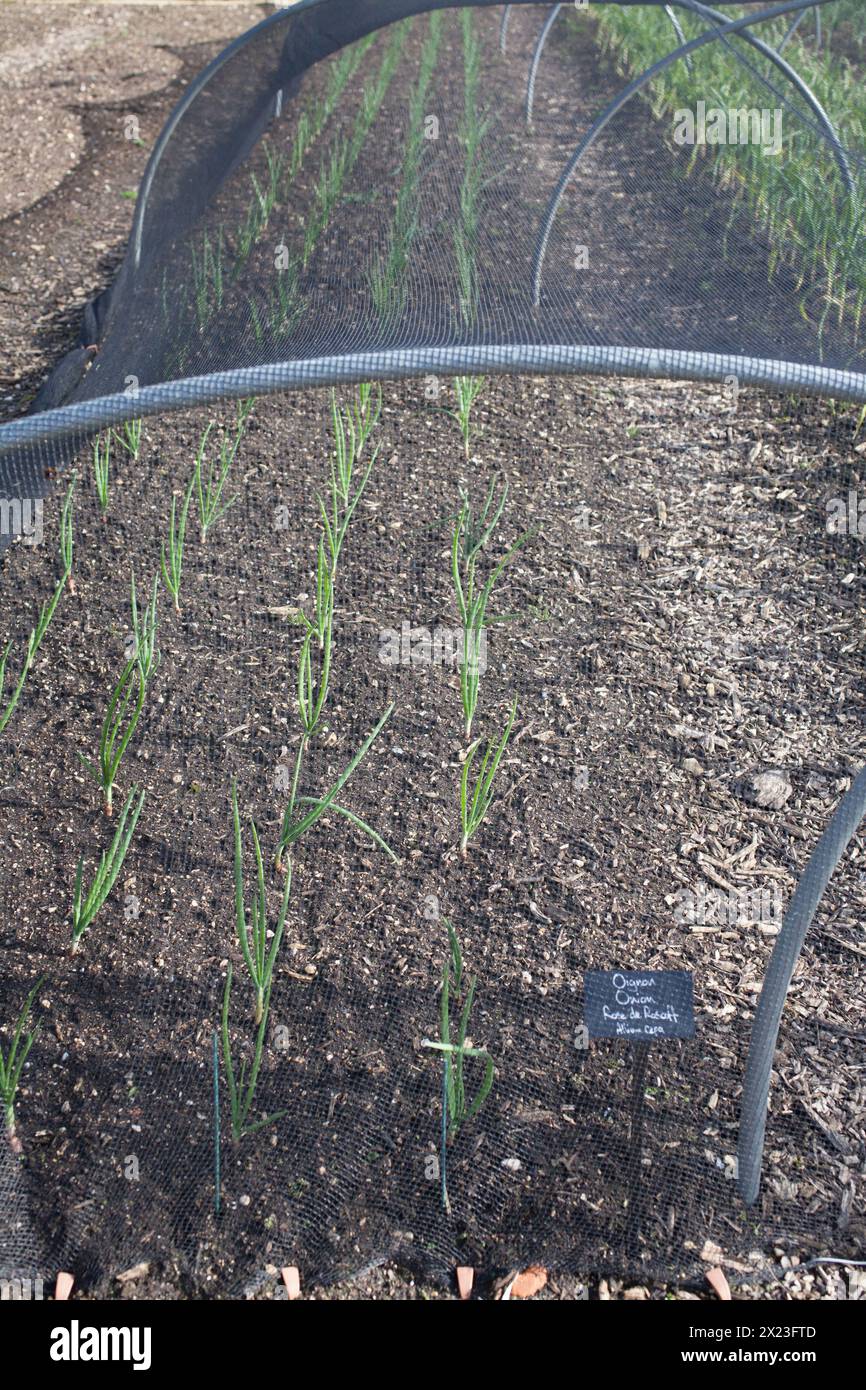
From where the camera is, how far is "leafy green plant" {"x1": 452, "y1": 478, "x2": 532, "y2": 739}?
2.18 m

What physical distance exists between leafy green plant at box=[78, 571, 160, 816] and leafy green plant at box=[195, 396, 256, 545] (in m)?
0.29

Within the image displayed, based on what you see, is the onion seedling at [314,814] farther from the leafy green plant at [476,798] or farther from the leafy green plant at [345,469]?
the leafy green plant at [345,469]

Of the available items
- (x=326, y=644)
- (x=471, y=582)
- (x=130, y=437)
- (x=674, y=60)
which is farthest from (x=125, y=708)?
(x=674, y=60)

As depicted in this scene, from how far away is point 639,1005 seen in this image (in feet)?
6.00

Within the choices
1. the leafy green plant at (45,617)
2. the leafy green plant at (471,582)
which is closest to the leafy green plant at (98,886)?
the leafy green plant at (45,617)

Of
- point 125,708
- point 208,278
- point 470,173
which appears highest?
point 470,173

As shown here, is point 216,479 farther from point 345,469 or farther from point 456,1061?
point 456,1061

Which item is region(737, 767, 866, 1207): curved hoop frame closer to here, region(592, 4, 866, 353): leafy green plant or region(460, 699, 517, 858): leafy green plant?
region(460, 699, 517, 858): leafy green plant

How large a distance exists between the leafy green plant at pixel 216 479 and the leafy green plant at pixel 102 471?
22 centimetres

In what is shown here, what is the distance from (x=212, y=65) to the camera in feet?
12.0

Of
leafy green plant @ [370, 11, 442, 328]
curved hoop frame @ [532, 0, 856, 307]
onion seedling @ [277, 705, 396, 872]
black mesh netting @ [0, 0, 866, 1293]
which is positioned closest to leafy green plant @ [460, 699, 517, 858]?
black mesh netting @ [0, 0, 866, 1293]

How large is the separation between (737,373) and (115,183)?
154 inches

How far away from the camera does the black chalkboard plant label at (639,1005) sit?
5.94ft

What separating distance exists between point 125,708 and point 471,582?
75 cm
